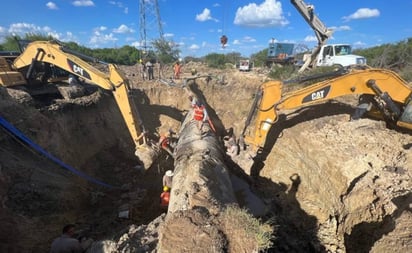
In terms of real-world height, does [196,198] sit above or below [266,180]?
above

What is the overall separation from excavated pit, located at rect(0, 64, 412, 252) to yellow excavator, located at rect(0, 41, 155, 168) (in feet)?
3.75

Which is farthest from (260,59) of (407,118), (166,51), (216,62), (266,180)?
(407,118)

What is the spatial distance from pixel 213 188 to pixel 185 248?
240 centimetres

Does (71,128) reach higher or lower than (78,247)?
higher

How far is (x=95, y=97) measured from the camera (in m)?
11.4

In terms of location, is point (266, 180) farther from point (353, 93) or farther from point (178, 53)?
point (178, 53)

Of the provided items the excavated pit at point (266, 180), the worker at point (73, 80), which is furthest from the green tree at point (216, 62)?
the excavated pit at point (266, 180)

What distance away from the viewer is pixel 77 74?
28.7 feet

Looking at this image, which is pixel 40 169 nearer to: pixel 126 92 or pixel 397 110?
pixel 126 92

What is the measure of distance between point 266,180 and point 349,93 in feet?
12.4

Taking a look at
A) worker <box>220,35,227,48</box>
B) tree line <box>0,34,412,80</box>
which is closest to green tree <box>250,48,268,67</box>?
tree line <box>0,34,412,80</box>

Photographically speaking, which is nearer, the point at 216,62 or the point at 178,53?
the point at 216,62

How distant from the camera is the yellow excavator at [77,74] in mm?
Result: 8547

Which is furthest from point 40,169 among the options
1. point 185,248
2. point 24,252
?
point 185,248
